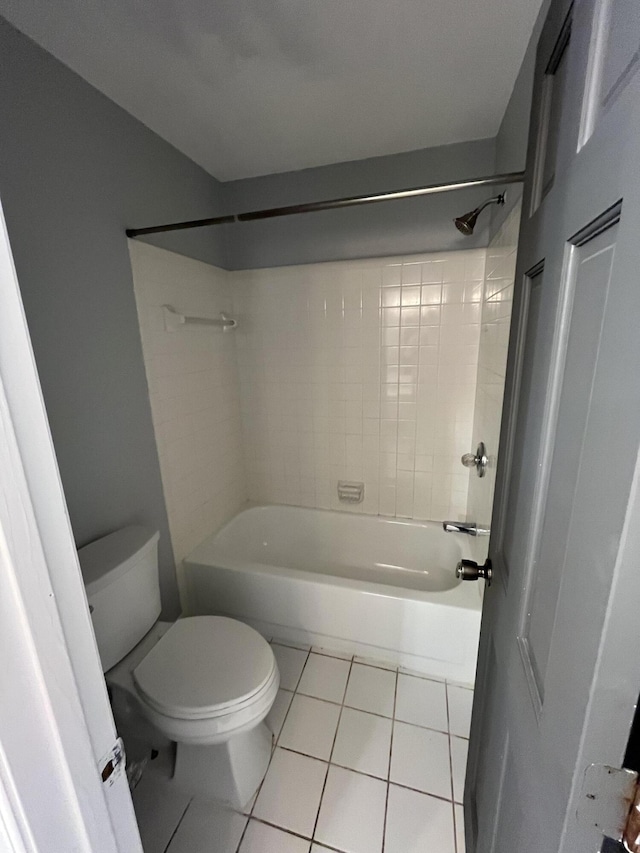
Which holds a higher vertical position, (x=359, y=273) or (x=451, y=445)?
(x=359, y=273)

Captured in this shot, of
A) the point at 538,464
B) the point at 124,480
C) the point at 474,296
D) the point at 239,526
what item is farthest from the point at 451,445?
the point at 124,480

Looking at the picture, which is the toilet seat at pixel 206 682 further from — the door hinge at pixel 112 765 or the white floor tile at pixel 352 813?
the door hinge at pixel 112 765

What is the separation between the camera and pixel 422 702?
1.48m

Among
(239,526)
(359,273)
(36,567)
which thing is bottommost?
(239,526)

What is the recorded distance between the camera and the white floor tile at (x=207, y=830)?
42.2 inches

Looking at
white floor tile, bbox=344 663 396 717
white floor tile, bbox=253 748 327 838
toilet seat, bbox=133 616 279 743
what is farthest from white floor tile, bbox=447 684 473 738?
toilet seat, bbox=133 616 279 743

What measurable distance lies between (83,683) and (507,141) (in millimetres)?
2043

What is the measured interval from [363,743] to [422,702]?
300mm

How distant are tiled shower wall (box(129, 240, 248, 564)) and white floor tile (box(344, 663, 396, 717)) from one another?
98 cm

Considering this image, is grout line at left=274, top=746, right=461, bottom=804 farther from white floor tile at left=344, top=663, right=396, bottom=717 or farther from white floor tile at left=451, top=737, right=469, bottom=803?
white floor tile at left=344, top=663, right=396, bottom=717

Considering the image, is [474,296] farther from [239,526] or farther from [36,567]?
[36,567]

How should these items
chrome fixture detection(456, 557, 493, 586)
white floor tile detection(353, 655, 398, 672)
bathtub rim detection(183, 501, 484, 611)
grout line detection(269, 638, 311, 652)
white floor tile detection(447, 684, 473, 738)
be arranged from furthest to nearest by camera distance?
1. grout line detection(269, 638, 311, 652)
2. white floor tile detection(353, 655, 398, 672)
3. bathtub rim detection(183, 501, 484, 611)
4. white floor tile detection(447, 684, 473, 738)
5. chrome fixture detection(456, 557, 493, 586)

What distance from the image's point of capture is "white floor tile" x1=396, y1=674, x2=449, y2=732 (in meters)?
1.41

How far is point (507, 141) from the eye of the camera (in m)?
1.45
